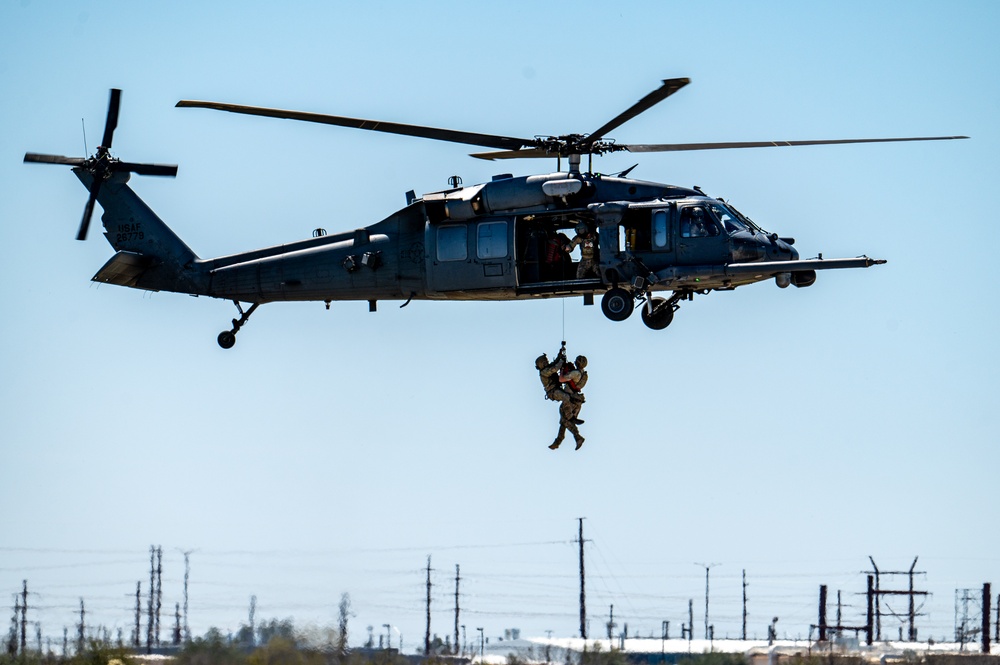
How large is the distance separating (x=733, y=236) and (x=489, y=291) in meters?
4.94

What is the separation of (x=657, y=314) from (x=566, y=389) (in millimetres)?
2329

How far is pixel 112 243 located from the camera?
38625 millimetres

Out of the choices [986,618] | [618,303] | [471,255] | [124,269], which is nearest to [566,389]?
[618,303]

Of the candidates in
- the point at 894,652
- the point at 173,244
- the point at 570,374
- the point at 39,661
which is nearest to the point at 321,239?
the point at 173,244

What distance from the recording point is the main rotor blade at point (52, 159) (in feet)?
122

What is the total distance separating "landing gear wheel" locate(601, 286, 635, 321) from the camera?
3186 centimetres

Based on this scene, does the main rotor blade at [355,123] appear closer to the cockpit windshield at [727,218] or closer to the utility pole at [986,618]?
the cockpit windshield at [727,218]

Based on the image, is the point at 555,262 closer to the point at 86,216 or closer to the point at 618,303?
the point at 618,303

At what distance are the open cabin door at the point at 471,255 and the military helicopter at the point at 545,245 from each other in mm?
20

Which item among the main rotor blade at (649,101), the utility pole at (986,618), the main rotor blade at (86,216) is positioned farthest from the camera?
the utility pole at (986,618)

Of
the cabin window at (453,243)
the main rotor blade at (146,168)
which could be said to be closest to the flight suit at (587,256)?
the cabin window at (453,243)

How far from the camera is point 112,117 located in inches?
1511

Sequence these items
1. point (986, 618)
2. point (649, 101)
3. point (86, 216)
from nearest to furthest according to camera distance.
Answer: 1. point (649, 101)
2. point (86, 216)
3. point (986, 618)

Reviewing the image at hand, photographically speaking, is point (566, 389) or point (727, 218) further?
point (566, 389)
